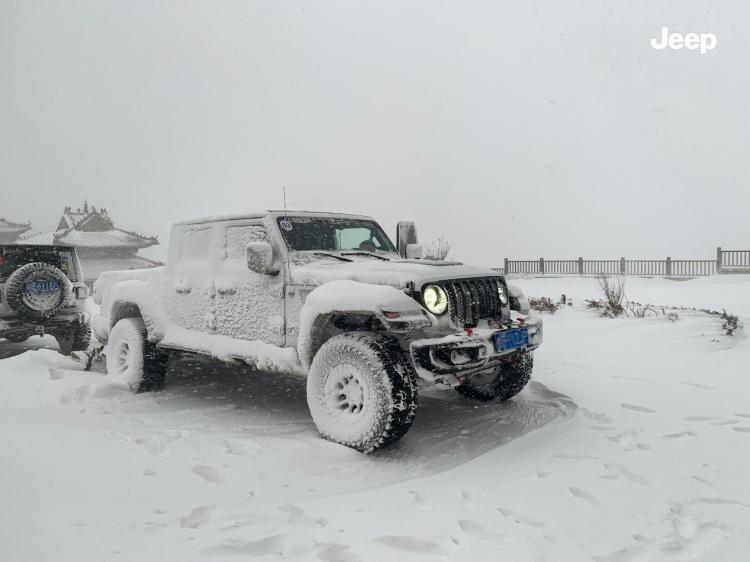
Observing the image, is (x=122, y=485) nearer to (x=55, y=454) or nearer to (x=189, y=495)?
(x=189, y=495)

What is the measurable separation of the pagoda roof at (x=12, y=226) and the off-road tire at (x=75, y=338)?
39496mm

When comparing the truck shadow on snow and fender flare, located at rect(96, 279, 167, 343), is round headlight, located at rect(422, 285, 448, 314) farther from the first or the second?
fender flare, located at rect(96, 279, 167, 343)

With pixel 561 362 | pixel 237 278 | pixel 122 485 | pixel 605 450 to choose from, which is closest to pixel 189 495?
pixel 122 485

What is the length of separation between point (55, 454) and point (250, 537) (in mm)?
1708

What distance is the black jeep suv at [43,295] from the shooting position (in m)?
7.00

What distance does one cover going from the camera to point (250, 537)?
8.13 ft

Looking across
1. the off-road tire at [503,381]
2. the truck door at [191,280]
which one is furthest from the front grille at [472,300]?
the truck door at [191,280]

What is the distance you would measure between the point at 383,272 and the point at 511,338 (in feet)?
3.44

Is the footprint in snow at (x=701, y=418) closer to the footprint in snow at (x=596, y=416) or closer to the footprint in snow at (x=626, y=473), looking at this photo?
the footprint in snow at (x=596, y=416)

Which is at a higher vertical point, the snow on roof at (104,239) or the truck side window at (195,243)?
the snow on roof at (104,239)

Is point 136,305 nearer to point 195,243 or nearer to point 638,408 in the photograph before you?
point 195,243

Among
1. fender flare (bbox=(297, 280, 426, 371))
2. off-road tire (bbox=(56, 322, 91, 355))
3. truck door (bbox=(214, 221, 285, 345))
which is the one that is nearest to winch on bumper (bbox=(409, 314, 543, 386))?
fender flare (bbox=(297, 280, 426, 371))

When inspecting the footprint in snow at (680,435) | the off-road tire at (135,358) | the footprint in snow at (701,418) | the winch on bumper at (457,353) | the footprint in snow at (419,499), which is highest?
the winch on bumper at (457,353)

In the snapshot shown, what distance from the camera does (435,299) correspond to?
12.3ft
